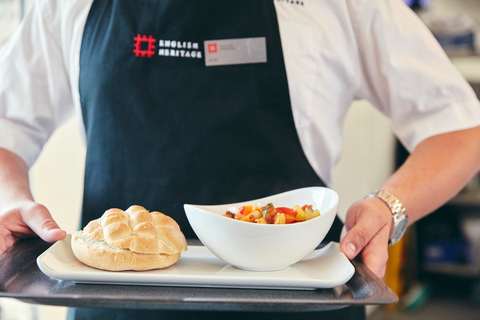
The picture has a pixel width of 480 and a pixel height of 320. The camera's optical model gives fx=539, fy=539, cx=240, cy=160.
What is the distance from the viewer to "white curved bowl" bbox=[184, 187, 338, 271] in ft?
2.54

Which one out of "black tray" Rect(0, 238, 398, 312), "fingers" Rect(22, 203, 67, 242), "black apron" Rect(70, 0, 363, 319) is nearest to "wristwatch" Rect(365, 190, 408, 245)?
"black apron" Rect(70, 0, 363, 319)

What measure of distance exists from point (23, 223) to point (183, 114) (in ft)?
1.27

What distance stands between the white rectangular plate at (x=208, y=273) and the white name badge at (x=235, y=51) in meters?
0.46

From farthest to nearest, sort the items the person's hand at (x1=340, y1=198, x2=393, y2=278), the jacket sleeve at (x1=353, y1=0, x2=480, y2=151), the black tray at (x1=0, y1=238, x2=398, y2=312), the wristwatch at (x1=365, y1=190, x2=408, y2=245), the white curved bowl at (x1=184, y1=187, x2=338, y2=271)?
the jacket sleeve at (x1=353, y1=0, x2=480, y2=151), the wristwatch at (x1=365, y1=190, x2=408, y2=245), the person's hand at (x1=340, y1=198, x2=393, y2=278), the white curved bowl at (x1=184, y1=187, x2=338, y2=271), the black tray at (x1=0, y1=238, x2=398, y2=312)

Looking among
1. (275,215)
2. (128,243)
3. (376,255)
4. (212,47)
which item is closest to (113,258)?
(128,243)

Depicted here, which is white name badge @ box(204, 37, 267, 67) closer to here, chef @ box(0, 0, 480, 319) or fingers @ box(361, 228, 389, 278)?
chef @ box(0, 0, 480, 319)

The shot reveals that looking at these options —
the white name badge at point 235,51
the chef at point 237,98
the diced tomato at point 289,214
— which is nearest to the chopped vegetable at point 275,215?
the diced tomato at point 289,214

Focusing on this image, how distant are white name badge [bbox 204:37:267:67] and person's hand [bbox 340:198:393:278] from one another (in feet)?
1.27

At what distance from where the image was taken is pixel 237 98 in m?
1.15

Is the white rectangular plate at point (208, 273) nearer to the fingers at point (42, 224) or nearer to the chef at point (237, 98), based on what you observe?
the fingers at point (42, 224)

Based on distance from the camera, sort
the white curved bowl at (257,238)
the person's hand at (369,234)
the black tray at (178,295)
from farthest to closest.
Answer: the person's hand at (369,234), the white curved bowl at (257,238), the black tray at (178,295)

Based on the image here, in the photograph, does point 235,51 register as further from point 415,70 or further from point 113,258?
point 113,258

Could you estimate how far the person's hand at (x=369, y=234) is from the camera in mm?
874

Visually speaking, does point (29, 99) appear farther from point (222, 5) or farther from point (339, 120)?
point (339, 120)
